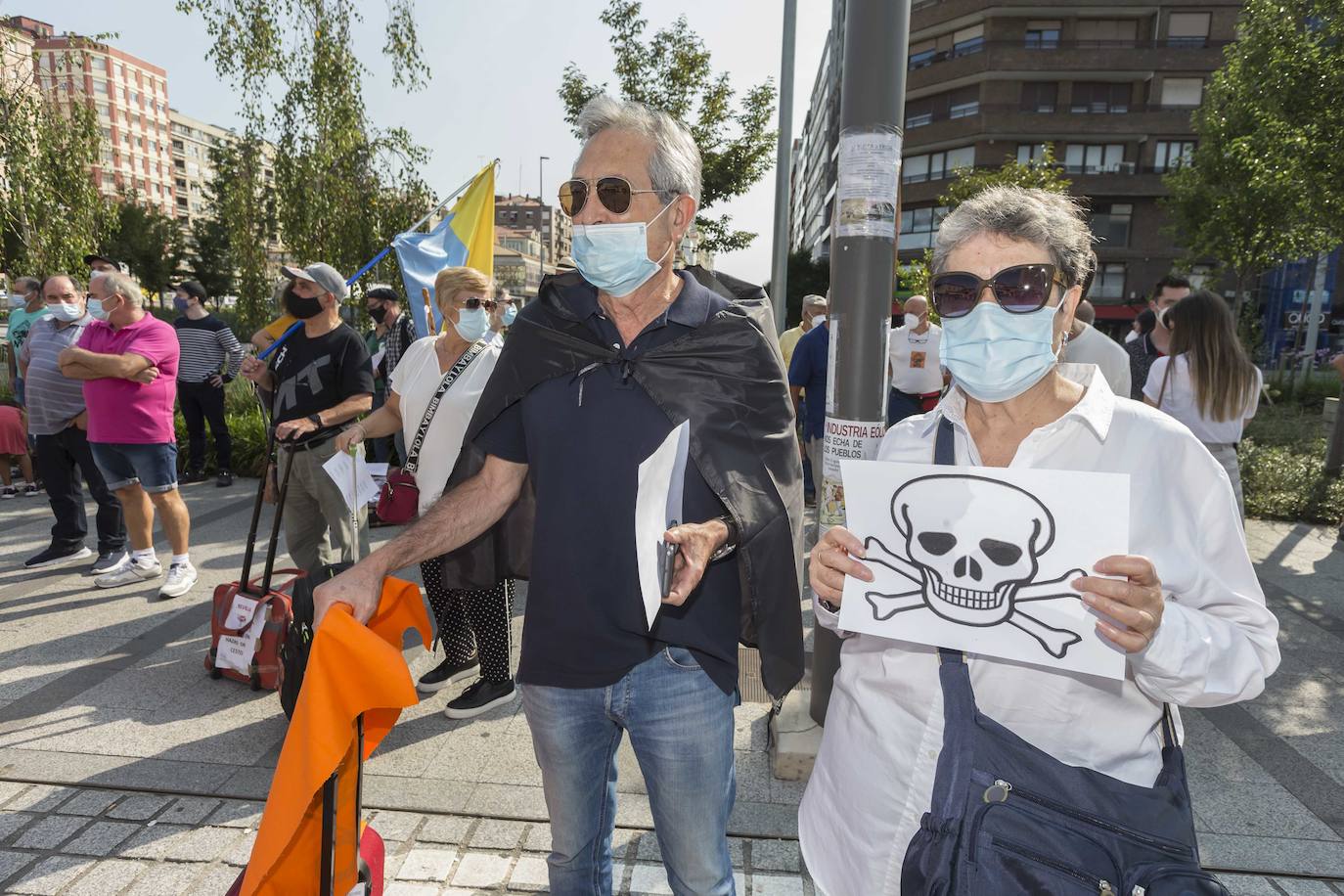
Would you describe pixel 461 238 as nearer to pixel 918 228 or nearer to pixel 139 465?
pixel 139 465

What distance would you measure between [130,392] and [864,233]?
4.67m

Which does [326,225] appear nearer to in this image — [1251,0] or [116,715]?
[116,715]

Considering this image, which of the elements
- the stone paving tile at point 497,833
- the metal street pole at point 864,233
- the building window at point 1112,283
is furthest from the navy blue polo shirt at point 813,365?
the building window at point 1112,283

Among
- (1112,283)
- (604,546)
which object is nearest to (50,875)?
(604,546)

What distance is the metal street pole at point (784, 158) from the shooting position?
8.84 metres

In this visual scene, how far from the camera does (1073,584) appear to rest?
46.4 inches

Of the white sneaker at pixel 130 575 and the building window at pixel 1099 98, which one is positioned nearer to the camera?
the white sneaker at pixel 130 575

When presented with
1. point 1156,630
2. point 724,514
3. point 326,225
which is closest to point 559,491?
point 724,514

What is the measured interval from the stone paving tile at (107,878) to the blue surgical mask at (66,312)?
15.8ft

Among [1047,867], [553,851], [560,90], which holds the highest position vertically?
[560,90]

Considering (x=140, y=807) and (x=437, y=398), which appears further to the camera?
(x=437, y=398)

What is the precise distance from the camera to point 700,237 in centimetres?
1748

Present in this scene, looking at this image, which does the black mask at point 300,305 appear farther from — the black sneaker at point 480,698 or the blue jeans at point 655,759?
the blue jeans at point 655,759

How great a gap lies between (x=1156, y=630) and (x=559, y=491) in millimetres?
1198
